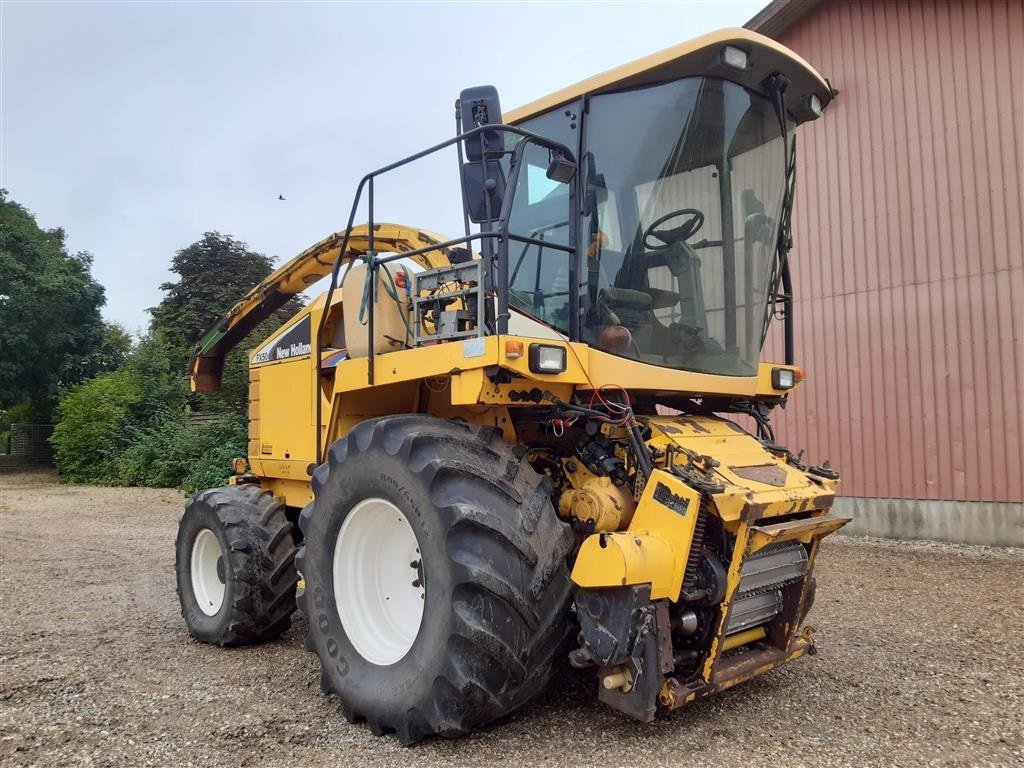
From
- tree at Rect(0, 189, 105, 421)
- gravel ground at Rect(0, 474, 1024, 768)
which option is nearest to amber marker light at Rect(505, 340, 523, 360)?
gravel ground at Rect(0, 474, 1024, 768)

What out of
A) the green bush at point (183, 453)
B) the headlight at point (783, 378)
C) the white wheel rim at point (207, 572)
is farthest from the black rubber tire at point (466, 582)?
the green bush at point (183, 453)

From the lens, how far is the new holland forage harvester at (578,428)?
3.22m

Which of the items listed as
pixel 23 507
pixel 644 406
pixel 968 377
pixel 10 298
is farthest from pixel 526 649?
pixel 10 298

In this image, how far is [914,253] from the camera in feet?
30.0

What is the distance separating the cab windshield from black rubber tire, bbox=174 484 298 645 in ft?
8.98

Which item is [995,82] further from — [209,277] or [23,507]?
[209,277]

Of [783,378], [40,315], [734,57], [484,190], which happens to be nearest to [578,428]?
[484,190]

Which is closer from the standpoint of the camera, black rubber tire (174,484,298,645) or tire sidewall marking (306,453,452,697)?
tire sidewall marking (306,453,452,697)

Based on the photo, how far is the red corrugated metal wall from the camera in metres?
8.47

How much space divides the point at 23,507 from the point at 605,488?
15667 mm

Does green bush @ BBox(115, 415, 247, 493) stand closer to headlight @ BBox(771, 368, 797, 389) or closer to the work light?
headlight @ BBox(771, 368, 797, 389)

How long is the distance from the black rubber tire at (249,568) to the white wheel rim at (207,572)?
7 cm

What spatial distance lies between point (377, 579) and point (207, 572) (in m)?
2.16

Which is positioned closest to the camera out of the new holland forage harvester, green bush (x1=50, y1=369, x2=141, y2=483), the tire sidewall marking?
the new holland forage harvester
